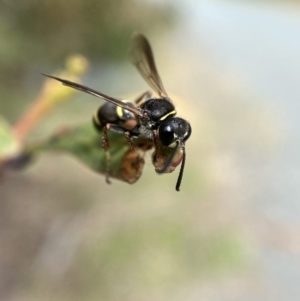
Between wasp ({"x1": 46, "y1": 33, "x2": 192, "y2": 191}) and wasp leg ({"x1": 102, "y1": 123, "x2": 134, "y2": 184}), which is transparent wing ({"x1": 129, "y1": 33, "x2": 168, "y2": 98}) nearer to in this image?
wasp ({"x1": 46, "y1": 33, "x2": 192, "y2": 191})

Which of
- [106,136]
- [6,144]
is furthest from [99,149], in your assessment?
[6,144]

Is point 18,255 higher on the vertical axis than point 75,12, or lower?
lower

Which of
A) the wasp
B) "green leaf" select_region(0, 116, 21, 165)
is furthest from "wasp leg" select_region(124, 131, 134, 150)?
"green leaf" select_region(0, 116, 21, 165)

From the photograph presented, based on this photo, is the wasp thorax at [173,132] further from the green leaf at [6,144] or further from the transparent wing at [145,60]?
the green leaf at [6,144]

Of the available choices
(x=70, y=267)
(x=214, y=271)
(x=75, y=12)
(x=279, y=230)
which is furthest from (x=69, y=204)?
(x=75, y=12)

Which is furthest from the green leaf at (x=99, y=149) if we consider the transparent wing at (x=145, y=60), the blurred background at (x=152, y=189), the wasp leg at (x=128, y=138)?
the blurred background at (x=152, y=189)

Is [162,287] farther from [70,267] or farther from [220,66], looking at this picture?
[220,66]

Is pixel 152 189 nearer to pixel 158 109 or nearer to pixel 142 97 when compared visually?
pixel 142 97
